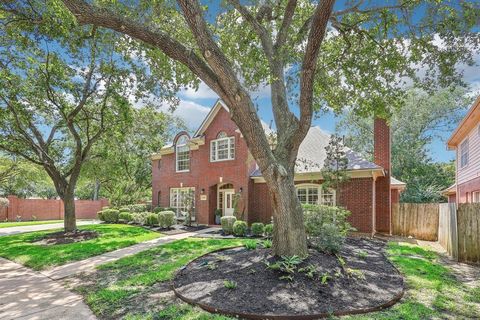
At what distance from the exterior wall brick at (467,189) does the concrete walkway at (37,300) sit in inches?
579

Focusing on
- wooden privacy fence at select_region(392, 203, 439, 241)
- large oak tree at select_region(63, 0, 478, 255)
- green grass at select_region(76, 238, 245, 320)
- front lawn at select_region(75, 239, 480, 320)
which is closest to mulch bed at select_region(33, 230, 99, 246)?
green grass at select_region(76, 238, 245, 320)

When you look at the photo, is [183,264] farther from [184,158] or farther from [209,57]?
[184,158]

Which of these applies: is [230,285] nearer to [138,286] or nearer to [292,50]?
[138,286]

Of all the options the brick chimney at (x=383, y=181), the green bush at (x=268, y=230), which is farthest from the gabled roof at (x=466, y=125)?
the green bush at (x=268, y=230)

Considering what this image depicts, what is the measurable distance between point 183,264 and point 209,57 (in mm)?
5459

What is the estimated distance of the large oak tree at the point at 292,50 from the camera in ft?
20.7

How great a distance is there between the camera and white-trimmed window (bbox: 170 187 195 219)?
67.2ft

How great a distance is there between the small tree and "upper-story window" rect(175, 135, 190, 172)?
34.4 feet

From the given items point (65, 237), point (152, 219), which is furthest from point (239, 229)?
point (65, 237)

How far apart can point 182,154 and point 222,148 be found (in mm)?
4347

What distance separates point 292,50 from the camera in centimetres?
955

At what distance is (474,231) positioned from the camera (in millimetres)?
8891

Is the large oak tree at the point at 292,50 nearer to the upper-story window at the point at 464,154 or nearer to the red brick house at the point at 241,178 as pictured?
the red brick house at the point at 241,178

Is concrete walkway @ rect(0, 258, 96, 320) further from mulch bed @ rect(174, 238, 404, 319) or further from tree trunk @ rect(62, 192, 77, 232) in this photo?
tree trunk @ rect(62, 192, 77, 232)
